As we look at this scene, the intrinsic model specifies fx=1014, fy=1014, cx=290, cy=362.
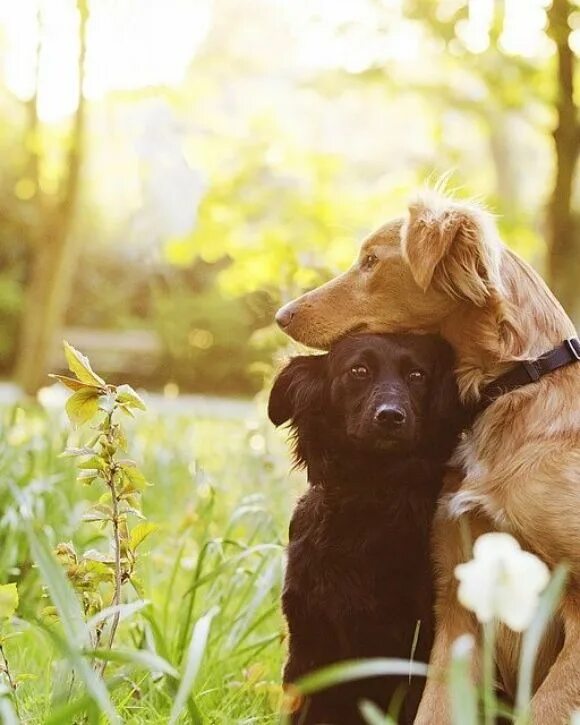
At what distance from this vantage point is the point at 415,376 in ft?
8.64

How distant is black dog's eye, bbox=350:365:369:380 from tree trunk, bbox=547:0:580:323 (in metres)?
5.54

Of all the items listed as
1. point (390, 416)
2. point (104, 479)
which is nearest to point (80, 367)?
point (104, 479)

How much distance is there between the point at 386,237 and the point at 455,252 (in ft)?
1.27

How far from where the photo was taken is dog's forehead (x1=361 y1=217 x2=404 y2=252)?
3104 millimetres

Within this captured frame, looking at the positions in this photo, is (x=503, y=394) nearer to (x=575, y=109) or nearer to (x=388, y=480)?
(x=388, y=480)

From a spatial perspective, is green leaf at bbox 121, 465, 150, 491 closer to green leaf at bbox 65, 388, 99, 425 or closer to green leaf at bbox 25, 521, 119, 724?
green leaf at bbox 65, 388, 99, 425

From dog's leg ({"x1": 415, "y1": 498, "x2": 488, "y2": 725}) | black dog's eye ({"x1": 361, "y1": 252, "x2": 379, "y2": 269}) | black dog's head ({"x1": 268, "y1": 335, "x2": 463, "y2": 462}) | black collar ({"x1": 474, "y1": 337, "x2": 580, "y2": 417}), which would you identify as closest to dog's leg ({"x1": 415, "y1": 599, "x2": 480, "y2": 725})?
dog's leg ({"x1": 415, "y1": 498, "x2": 488, "y2": 725})

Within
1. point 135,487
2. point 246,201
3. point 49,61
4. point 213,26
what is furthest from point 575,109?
point 213,26

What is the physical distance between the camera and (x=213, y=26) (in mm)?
19406

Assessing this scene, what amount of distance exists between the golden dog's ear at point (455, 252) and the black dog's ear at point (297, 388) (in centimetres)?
38

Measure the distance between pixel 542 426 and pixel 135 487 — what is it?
99 centimetres

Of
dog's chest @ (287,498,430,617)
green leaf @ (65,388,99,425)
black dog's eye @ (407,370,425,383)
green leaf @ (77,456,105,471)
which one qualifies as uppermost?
black dog's eye @ (407,370,425,383)

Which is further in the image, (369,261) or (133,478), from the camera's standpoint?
(369,261)

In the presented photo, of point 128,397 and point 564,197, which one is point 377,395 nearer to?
point 128,397
